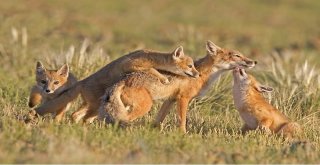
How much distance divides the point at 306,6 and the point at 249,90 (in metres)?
25.2

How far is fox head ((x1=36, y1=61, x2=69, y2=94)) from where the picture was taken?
10984 millimetres

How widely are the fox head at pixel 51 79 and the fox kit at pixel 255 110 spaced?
99.1 inches

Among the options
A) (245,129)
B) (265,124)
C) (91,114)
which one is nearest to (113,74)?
(91,114)

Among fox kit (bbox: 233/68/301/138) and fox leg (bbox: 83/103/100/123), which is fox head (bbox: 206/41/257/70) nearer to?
fox kit (bbox: 233/68/301/138)

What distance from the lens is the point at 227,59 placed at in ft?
37.4

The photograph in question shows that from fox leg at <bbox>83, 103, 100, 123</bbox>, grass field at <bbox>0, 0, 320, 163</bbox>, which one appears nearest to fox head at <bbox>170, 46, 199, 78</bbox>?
grass field at <bbox>0, 0, 320, 163</bbox>

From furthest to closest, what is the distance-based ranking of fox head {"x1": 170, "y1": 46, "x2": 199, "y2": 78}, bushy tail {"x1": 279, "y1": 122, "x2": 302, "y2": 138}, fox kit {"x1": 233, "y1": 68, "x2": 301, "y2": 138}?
1. fox head {"x1": 170, "y1": 46, "x2": 199, "y2": 78}
2. fox kit {"x1": 233, "y1": 68, "x2": 301, "y2": 138}
3. bushy tail {"x1": 279, "y1": 122, "x2": 302, "y2": 138}

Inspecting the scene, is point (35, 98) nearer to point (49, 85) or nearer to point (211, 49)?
point (49, 85)

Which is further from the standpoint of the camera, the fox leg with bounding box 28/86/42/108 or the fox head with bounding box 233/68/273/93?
the fox head with bounding box 233/68/273/93

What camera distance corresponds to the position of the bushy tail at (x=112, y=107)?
31.8ft

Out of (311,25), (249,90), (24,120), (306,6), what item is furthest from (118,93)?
(306,6)

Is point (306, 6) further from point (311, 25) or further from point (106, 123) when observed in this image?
point (106, 123)

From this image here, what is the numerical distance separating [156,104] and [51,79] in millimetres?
1908

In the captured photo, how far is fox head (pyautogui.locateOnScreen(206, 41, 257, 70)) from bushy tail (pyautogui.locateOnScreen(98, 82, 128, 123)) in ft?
6.84
